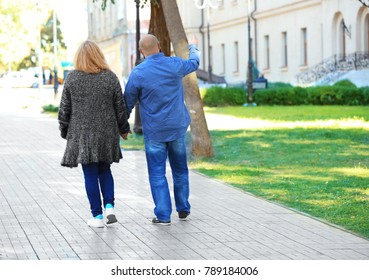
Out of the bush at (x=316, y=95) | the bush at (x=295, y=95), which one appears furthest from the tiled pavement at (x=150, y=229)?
the bush at (x=295, y=95)

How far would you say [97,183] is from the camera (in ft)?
34.3

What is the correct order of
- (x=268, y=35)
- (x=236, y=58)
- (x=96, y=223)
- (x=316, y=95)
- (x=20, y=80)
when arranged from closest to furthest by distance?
(x=96, y=223)
(x=316, y=95)
(x=268, y=35)
(x=236, y=58)
(x=20, y=80)

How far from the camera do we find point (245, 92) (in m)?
45.0

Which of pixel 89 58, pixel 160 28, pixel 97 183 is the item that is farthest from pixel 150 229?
pixel 160 28

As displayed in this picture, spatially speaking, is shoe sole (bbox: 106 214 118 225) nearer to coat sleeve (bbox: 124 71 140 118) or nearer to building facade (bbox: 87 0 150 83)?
coat sleeve (bbox: 124 71 140 118)

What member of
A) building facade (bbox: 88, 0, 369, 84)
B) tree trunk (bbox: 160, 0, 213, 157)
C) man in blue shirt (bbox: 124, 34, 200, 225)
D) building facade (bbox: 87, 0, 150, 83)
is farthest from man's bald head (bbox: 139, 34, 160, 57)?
building facade (bbox: 87, 0, 150, 83)

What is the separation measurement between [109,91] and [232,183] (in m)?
4.78

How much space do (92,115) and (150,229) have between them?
4.01 ft

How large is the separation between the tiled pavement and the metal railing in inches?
1267

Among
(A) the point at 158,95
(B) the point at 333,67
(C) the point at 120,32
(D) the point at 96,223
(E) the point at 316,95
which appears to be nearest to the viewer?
(A) the point at 158,95

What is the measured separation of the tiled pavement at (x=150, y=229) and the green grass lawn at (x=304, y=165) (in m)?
0.41

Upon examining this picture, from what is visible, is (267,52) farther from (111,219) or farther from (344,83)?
(111,219)

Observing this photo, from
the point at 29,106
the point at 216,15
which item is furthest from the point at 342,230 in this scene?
the point at 216,15

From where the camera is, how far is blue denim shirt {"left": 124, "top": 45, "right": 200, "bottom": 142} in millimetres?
10438
